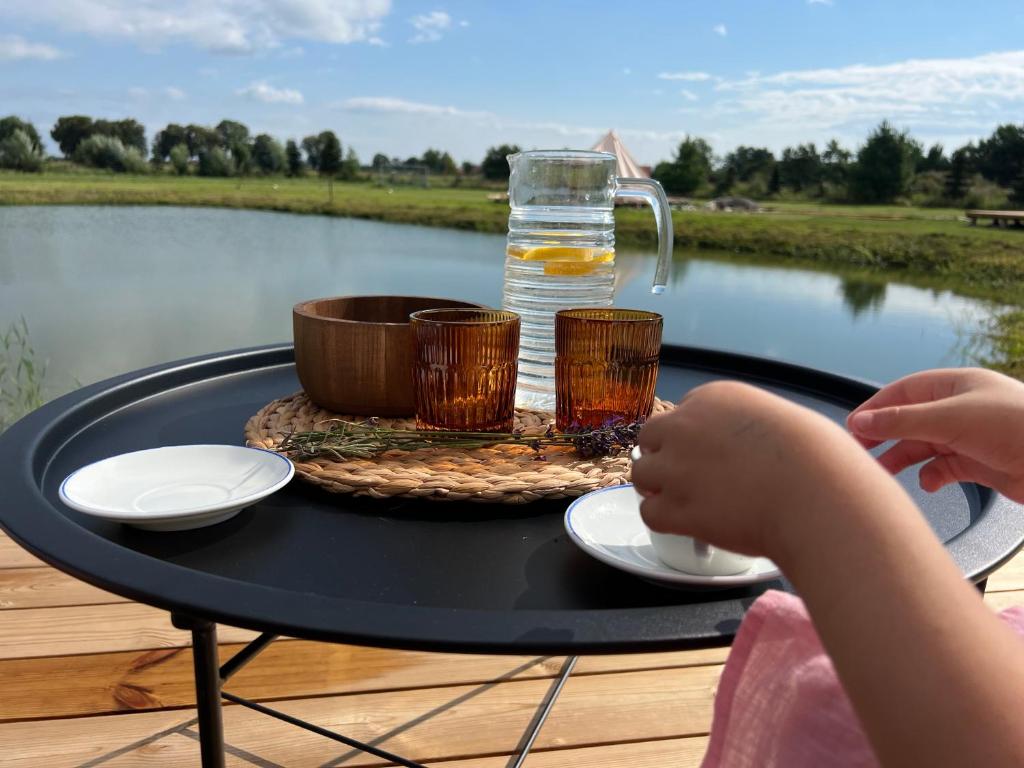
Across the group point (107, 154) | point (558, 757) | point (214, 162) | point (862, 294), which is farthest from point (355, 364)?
point (862, 294)

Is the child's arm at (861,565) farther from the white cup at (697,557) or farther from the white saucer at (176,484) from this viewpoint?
the white saucer at (176,484)

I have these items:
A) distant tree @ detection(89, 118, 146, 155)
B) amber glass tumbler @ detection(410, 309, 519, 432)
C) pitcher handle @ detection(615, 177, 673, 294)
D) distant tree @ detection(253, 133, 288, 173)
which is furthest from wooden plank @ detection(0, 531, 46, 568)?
distant tree @ detection(253, 133, 288, 173)

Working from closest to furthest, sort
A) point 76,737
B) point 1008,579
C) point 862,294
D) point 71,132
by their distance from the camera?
point 76,737 < point 1008,579 < point 71,132 < point 862,294

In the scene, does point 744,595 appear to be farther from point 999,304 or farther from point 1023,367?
point 999,304

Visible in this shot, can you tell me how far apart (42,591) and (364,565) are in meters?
1.09

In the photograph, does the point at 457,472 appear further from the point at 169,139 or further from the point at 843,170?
the point at 843,170

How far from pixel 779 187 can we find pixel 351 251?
1689 cm

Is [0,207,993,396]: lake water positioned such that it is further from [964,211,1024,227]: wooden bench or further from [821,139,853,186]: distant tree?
[821,139,853,186]: distant tree

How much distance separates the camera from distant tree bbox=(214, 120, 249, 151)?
8.34 m

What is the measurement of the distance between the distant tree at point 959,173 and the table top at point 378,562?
22.3 metres

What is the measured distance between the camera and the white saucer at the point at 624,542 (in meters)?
0.48

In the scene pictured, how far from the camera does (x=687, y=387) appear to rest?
1.02m

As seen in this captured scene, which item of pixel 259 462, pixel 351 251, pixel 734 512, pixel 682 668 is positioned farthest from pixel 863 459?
pixel 351 251

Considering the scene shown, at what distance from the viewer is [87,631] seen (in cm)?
123
